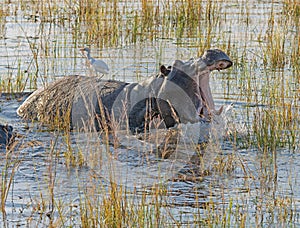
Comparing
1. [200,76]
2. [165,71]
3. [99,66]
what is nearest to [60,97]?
[99,66]

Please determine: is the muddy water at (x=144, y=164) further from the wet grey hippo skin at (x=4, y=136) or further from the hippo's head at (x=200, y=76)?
the hippo's head at (x=200, y=76)

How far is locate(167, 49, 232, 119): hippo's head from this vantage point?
671 centimetres

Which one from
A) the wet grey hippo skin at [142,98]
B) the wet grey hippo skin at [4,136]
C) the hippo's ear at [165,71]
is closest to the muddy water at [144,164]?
the wet grey hippo skin at [4,136]

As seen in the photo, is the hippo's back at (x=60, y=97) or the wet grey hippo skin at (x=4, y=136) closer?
the wet grey hippo skin at (x=4, y=136)

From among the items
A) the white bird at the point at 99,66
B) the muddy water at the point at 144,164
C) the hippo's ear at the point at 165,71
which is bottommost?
the muddy water at the point at 144,164

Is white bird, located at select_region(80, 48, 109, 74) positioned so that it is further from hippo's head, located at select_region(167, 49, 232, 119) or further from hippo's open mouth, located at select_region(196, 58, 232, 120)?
hippo's open mouth, located at select_region(196, 58, 232, 120)

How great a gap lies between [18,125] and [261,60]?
12.9 feet

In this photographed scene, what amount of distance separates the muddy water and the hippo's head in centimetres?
43

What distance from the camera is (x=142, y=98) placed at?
293 inches

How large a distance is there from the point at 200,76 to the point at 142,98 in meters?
0.82

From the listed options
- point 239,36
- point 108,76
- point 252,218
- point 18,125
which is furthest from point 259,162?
point 239,36

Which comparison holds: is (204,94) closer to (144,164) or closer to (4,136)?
(144,164)

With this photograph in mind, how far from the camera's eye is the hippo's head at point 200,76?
6707 millimetres

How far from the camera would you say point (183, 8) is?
43.3ft
